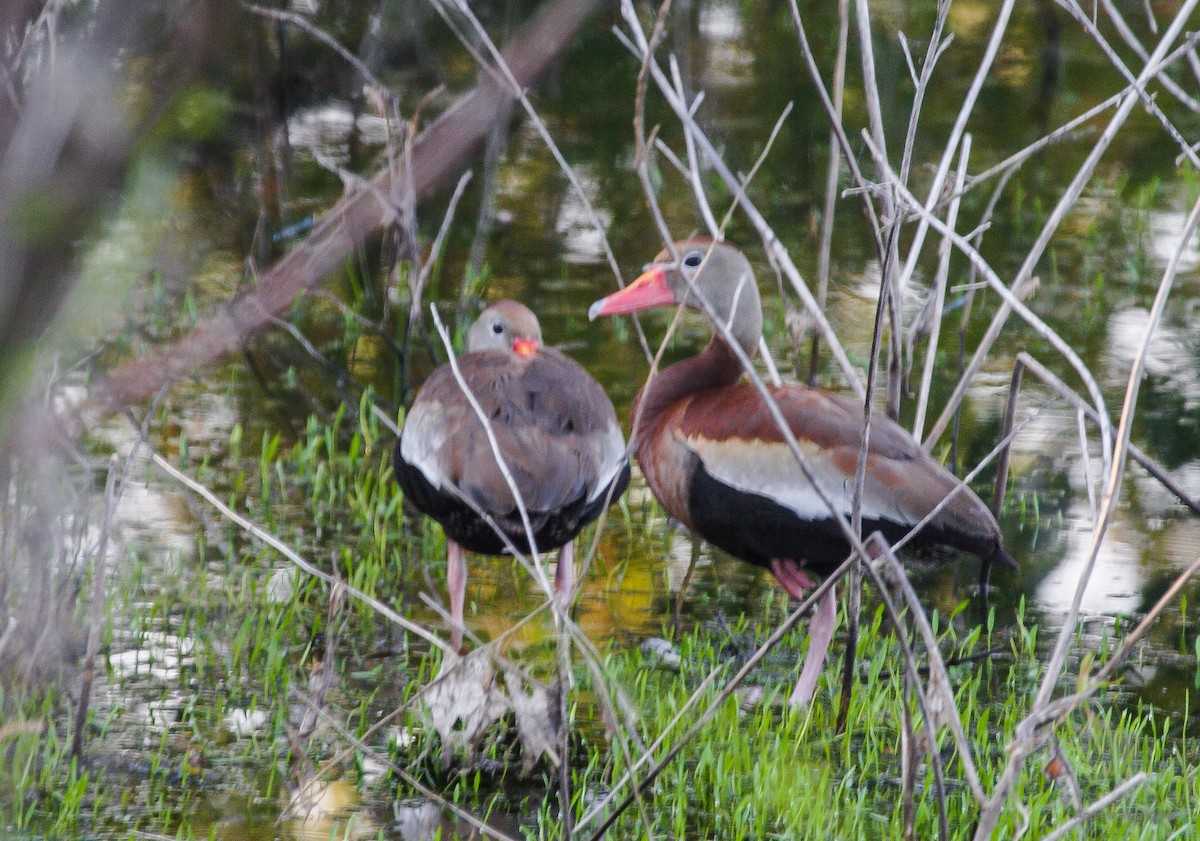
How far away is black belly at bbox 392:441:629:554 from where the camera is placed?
3920mm

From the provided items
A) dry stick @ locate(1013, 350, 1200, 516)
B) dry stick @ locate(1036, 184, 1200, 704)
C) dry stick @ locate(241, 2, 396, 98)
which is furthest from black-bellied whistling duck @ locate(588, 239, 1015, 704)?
dry stick @ locate(1036, 184, 1200, 704)

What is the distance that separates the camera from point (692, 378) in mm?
4922

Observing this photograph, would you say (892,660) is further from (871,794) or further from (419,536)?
(419,536)

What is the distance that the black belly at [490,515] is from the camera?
3920 millimetres

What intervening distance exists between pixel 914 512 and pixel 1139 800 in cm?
89

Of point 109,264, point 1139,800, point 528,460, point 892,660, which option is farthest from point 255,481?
point 109,264

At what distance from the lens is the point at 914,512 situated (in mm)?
3977

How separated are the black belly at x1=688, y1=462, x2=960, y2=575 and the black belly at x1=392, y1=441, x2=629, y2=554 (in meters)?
0.25

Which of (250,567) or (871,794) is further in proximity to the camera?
(250,567)

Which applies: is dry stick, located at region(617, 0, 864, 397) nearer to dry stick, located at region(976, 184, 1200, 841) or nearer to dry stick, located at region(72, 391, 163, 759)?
dry stick, located at region(976, 184, 1200, 841)

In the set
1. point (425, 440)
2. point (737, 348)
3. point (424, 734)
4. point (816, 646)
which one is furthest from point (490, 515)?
point (737, 348)

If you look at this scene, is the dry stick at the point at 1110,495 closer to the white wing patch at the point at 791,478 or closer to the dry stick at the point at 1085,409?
the dry stick at the point at 1085,409

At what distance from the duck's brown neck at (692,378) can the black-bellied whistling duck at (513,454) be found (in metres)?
0.49

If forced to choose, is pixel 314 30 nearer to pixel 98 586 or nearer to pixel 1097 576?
pixel 98 586
